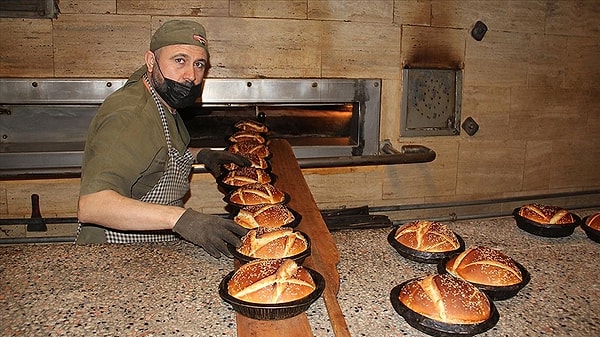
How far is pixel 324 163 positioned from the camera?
4.02 m

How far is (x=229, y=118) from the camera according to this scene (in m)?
4.39

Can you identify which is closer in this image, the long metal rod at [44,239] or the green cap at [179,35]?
the green cap at [179,35]

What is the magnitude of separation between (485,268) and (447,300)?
0.32m

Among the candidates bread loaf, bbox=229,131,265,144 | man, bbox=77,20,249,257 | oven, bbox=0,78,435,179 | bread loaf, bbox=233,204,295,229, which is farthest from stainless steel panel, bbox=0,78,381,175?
bread loaf, bbox=233,204,295,229

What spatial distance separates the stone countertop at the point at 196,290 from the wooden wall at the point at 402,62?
2144mm

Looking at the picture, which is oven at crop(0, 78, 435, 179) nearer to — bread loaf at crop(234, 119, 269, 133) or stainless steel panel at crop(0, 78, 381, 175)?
stainless steel panel at crop(0, 78, 381, 175)

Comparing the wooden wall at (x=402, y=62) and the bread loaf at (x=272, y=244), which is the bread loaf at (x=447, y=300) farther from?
the wooden wall at (x=402, y=62)

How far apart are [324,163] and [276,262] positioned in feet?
7.78

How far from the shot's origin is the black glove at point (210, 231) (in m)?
1.95

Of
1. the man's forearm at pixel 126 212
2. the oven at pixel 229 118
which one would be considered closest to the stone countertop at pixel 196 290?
the man's forearm at pixel 126 212

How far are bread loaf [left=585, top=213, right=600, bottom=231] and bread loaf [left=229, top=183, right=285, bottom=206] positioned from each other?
59.2 inches

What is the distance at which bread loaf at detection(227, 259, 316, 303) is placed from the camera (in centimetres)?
156

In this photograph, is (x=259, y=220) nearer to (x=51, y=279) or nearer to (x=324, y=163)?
(x=51, y=279)

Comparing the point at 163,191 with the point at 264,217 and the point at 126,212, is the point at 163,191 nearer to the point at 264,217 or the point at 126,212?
the point at 126,212
